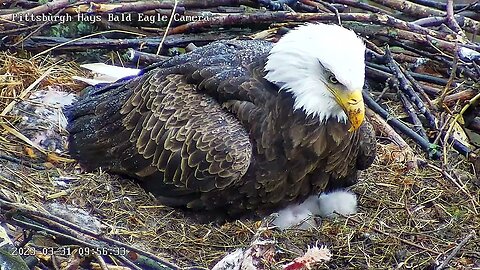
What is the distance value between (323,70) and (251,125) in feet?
1.53

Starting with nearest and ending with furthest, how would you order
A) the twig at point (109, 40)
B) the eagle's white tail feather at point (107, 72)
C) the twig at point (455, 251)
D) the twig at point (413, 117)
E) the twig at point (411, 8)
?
the twig at point (455, 251)
the twig at point (413, 117)
the eagle's white tail feather at point (107, 72)
the twig at point (109, 40)
the twig at point (411, 8)

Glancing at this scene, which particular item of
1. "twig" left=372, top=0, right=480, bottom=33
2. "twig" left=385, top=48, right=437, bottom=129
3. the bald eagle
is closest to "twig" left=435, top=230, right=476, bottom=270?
the bald eagle

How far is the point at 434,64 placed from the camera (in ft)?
18.3

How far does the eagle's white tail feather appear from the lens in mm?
5180

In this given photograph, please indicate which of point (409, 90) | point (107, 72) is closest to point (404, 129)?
point (409, 90)

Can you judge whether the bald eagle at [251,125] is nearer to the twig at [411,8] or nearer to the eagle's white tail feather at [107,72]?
the eagle's white tail feather at [107,72]

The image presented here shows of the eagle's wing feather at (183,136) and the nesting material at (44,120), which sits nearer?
the eagle's wing feather at (183,136)

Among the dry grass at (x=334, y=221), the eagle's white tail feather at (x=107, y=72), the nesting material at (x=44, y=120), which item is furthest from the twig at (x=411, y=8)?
the nesting material at (x=44, y=120)

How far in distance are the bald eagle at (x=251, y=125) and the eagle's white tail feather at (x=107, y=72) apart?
2.18 feet

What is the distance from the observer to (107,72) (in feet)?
17.1

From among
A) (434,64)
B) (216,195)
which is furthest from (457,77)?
(216,195)

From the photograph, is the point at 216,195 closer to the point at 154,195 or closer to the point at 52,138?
the point at 154,195

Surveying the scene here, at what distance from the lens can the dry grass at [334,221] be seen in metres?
3.99

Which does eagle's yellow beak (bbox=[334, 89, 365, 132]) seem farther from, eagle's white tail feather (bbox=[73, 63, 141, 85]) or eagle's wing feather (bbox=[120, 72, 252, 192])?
eagle's white tail feather (bbox=[73, 63, 141, 85])
